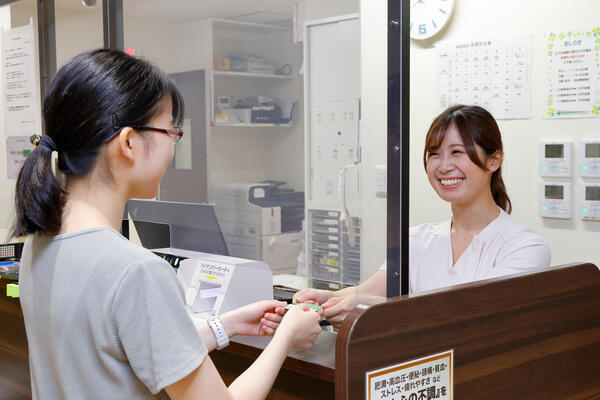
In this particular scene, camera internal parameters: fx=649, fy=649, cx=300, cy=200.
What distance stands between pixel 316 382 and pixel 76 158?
27.2 inches

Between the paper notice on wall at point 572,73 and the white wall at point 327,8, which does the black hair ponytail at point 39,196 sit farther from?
the paper notice on wall at point 572,73

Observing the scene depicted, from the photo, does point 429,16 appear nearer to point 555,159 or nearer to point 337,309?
point 555,159

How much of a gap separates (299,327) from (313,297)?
379 mm

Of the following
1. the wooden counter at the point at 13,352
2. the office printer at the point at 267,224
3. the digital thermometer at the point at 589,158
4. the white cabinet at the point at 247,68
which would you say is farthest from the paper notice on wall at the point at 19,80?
the digital thermometer at the point at 589,158

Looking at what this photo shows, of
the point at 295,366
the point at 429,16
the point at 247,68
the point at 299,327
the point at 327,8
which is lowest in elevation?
the point at 295,366

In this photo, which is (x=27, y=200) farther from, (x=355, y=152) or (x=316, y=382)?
(x=355, y=152)

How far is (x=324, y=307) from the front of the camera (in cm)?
152

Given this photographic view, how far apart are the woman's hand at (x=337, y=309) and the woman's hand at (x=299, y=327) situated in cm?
14

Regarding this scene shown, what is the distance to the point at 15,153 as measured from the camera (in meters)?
3.04

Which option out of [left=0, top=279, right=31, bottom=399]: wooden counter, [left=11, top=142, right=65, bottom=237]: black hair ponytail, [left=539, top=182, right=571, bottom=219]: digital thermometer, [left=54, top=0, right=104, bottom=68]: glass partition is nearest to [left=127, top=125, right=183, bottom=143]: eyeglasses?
[left=11, top=142, right=65, bottom=237]: black hair ponytail

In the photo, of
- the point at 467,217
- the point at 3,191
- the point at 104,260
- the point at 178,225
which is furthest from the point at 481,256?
the point at 3,191

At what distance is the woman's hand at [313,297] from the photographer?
165cm

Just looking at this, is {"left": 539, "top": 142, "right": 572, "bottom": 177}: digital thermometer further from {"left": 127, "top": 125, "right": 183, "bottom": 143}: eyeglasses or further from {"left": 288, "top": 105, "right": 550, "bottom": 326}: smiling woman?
{"left": 127, "top": 125, "right": 183, "bottom": 143}: eyeglasses

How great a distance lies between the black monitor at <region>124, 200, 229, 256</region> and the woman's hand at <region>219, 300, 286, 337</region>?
59 cm
